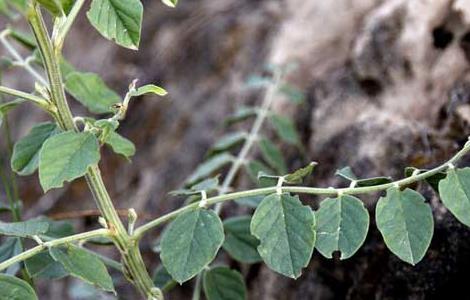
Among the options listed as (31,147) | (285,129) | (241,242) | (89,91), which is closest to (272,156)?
(285,129)

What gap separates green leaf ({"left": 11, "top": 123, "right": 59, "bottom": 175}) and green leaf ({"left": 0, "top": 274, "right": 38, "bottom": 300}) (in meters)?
0.28

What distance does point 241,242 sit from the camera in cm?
141

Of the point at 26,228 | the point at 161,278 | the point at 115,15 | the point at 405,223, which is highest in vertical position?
A: the point at 115,15

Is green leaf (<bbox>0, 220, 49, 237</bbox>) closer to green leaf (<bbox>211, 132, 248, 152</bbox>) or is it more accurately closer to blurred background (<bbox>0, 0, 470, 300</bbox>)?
blurred background (<bbox>0, 0, 470, 300</bbox>)

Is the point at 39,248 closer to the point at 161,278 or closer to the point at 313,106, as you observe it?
the point at 161,278

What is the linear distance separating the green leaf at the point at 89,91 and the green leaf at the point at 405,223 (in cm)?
58

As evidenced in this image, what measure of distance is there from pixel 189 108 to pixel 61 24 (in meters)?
1.23

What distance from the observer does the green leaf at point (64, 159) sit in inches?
39.9

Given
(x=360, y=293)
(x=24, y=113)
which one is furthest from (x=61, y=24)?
(x=24, y=113)

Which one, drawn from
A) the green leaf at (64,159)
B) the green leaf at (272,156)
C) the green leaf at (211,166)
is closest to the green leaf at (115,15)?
the green leaf at (64,159)

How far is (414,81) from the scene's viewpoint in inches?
67.7

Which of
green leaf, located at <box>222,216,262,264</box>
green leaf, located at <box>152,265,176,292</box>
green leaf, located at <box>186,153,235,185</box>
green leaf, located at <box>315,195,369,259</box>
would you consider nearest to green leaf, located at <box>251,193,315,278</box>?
green leaf, located at <box>315,195,369,259</box>

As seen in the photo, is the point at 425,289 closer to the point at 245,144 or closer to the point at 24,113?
the point at 245,144

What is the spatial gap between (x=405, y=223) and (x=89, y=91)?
0.66 metres
